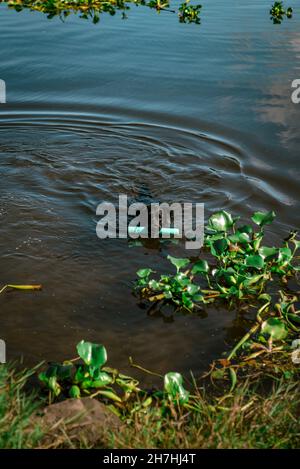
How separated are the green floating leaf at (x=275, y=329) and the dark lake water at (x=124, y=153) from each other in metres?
0.30

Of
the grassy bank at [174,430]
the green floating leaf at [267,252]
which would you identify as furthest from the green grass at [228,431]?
the green floating leaf at [267,252]

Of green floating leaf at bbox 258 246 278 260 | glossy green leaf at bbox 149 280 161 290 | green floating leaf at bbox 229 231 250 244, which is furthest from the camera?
green floating leaf at bbox 229 231 250 244

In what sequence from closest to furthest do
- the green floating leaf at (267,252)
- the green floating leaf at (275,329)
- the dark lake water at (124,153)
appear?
the green floating leaf at (275,329)
the dark lake water at (124,153)
the green floating leaf at (267,252)

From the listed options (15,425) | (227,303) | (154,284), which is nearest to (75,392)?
(15,425)

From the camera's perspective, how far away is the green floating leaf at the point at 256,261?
4.04m

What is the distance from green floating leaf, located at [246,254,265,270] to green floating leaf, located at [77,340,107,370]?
1375mm

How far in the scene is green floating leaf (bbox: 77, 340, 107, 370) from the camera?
123 inches

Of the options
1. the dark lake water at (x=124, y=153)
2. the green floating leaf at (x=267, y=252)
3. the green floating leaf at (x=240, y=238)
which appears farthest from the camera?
the green floating leaf at (x=240, y=238)

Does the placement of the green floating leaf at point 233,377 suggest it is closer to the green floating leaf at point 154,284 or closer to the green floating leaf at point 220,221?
the green floating leaf at point 154,284

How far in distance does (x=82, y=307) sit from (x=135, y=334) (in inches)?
17.9

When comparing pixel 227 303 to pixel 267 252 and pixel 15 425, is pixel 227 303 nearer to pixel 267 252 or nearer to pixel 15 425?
pixel 267 252

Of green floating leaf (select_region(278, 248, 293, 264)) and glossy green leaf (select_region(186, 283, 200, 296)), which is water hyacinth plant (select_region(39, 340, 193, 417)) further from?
green floating leaf (select_region(278, 248, 293, 264))

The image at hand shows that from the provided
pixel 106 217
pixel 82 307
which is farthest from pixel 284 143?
pixel 82 307

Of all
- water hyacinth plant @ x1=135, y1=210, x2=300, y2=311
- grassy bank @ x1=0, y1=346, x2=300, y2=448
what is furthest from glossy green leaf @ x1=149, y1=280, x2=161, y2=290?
grassy bank @ x1=0, y1=346, x2=300, y2=448
